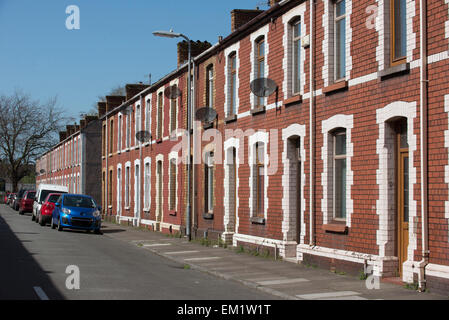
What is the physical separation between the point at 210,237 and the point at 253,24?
Answer: 25.3ft

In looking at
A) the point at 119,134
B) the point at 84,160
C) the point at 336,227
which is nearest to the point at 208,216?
the point at 336,227

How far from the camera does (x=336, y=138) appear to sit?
623 inches

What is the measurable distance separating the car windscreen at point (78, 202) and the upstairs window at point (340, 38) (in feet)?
54.5

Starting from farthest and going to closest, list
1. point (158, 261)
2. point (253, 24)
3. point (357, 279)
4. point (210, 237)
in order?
point (210, 237), point (253, 24), point (158, 261), point (357, 279)

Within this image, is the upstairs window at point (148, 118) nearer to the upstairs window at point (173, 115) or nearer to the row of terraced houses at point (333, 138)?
the upstairs window at point (173, 115)

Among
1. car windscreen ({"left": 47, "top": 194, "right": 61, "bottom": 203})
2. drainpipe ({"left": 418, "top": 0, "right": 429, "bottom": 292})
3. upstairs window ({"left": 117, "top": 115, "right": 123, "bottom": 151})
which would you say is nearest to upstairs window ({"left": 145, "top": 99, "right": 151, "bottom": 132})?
car windscreen ({"left": 47, "top": 194, "right": 61, "bottom": 203})

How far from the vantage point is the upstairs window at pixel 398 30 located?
13219 millimetres

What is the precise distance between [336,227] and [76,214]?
53.1ft

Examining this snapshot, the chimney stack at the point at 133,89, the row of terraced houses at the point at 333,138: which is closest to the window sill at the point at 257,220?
the row of terraced houses at the point at 333,138

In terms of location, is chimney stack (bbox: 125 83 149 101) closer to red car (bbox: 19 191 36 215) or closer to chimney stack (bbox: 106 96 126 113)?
chimney stack (bbox: 106 96 126 113)

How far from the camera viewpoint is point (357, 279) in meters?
13.7
